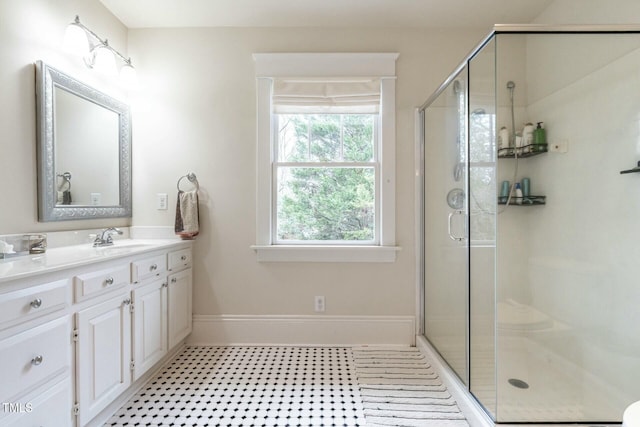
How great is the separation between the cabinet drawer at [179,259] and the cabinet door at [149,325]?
5.6 inches

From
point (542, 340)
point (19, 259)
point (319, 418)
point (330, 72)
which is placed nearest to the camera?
point (19, 259)

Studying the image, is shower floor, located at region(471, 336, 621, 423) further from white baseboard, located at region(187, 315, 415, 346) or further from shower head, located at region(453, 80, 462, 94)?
shower head, located at region(453, 80, 462, 94)

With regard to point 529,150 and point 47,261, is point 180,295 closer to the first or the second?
point 47,261

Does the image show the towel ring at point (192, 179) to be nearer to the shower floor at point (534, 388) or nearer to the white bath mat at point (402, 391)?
the white bath mat at point (402, 391)

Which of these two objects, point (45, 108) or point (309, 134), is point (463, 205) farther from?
point (45, 108)

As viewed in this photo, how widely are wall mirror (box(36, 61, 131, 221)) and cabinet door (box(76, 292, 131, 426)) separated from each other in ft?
2.24

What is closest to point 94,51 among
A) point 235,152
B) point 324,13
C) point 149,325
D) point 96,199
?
point 96,199

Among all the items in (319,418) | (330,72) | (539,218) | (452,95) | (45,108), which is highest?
(330,72)

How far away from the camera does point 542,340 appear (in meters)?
1.78

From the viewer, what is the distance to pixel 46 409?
1094 millimetres

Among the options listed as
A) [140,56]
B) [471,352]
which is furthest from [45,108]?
[471,352]

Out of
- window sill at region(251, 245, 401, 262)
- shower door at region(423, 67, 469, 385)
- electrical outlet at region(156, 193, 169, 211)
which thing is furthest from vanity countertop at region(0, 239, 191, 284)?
shower door at region(423, 67, 469, 385)

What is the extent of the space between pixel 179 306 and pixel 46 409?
1006 mm

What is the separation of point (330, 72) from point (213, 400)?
7.65 ft
